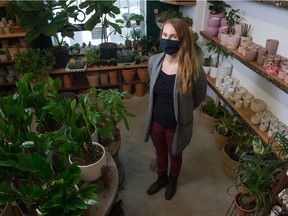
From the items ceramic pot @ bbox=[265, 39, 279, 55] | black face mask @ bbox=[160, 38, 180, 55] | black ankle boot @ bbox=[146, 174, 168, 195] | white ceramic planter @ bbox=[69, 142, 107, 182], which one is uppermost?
black face mask @ bbox=[160, 38, 180, 55]

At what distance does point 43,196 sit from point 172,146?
1.04 meters

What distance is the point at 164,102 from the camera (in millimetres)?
1713

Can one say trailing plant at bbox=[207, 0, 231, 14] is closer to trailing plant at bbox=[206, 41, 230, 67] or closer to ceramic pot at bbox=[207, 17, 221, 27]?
ceramic pot at bbox=[207, 17, 221, 27]

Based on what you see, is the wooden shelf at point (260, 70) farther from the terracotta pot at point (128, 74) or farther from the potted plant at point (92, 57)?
the potted plant at point (92, 57)

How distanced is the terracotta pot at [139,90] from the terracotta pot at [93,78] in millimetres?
600

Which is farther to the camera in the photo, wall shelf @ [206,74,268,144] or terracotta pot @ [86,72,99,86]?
terracotta pot @ [86,72,99,86]

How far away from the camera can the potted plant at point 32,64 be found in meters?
2.89

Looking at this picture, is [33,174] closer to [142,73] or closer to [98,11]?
[98,11]

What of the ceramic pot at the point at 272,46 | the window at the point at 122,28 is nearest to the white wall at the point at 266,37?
the ceramic pot at the point at 272,46

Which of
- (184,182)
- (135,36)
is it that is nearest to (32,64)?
(135,36)

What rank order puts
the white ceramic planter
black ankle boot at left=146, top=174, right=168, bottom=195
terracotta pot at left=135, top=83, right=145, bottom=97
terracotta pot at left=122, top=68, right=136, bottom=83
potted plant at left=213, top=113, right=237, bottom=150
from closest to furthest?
the white ceramic planter → black ankle boot at left=146, top=174, right=168, bottom=195 → potted plant at left=213, top=113, right=237, bottom=150 → terracotta pot at left=122, top=68, right=136, bottom=83 → terracotta pot at left=135, top=83, right=145, bottom=97

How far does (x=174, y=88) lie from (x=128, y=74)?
1.97m

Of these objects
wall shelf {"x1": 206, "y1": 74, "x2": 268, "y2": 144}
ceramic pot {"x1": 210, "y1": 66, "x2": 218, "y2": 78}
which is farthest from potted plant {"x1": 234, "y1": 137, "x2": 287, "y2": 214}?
ceramic pot {"x1": 210, "y1": 66, "x2": 218, "y2": 78}

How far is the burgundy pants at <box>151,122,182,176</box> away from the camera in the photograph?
182cm
